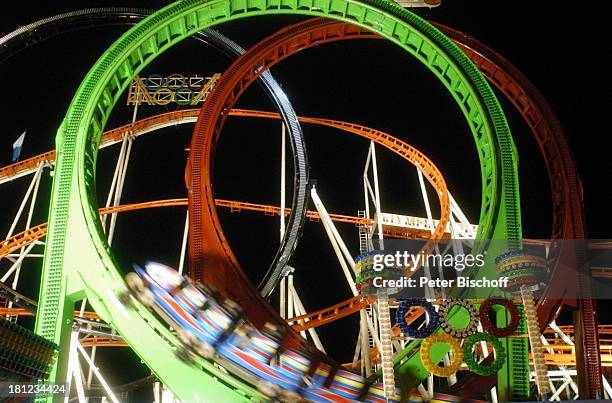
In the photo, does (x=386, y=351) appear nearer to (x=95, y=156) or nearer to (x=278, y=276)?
(x=95, y=156)

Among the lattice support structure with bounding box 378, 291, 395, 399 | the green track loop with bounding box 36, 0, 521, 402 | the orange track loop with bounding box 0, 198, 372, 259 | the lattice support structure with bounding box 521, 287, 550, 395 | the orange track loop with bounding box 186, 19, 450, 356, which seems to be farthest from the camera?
the orange track loop with bounding box 0, 198, 372, 259

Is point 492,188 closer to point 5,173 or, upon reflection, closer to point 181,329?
point 181,329

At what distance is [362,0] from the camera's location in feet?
24.9

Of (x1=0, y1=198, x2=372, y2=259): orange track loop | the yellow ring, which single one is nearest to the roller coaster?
the yellow ring

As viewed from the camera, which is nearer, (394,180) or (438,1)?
(438,1)

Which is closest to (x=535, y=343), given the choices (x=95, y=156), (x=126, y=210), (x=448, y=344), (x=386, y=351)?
(x=448, y=344)

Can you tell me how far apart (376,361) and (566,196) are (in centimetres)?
564

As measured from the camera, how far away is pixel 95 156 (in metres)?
6.75

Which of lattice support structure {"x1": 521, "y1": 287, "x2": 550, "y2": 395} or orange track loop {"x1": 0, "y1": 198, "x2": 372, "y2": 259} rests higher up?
orange track loop {"x1": 0, "y1": 198, "x2": 372, "y2": 259}

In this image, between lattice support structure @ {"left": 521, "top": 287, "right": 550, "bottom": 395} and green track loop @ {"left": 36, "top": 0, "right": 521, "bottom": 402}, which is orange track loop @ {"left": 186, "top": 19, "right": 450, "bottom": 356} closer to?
green track loop @ {"left": 36, "top": 0, "right": 521, "bottom": 402}

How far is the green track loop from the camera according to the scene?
17.4 ft

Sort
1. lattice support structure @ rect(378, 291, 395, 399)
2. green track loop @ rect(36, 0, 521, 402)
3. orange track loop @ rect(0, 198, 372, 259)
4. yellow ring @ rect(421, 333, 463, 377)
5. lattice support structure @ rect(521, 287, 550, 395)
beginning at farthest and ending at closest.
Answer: orange track loop @ rect(0, 198, 372, 259) → yellow ring @ rect(421, 333, 463, 377) → lattice support structure @ rect(521, 287, 550, 395) → lattice support structure @ rect(378, 291, 395, 399) → green track loop @ rect(36, 0, 521, 402)

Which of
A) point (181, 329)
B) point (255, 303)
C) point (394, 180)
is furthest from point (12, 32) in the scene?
point (394, 180)

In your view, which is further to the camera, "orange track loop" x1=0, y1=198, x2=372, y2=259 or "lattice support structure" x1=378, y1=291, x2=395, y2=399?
"orange track loop" x1=0, y1=198, x2=372, y2=259
